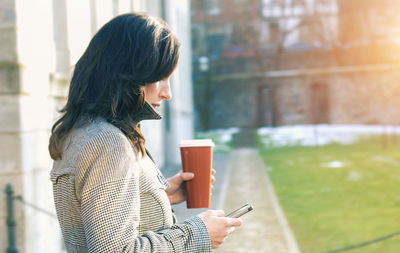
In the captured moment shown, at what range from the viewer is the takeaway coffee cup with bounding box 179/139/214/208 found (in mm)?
1768

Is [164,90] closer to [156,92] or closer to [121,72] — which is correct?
[156,92]

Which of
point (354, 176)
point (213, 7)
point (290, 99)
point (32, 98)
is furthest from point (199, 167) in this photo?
point (213, 7)

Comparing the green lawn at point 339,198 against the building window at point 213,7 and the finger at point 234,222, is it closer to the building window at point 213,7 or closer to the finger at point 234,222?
the finger at point 234,222

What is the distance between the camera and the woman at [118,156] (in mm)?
1267

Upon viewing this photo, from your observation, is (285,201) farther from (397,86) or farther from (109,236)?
(397,86)

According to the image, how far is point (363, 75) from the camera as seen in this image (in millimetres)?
34500

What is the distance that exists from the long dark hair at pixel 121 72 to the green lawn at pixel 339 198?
15.4 ft

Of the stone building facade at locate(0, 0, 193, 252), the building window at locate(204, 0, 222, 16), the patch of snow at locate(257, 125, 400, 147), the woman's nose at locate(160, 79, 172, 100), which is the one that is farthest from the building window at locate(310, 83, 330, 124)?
the woman's nose at locate(160, 79, 172, 100)

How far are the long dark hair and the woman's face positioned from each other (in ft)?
0.15

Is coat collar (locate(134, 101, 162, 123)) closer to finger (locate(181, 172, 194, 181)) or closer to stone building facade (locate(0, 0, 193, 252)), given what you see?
finger (locate(181, 172, 194, 181))

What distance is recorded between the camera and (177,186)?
1858 millimetres

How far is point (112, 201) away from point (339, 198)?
8620 millimetres

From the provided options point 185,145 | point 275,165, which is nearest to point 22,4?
point 185,145

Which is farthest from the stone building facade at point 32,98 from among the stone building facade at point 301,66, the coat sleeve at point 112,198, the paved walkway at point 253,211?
the stone building facade at point 301,66
